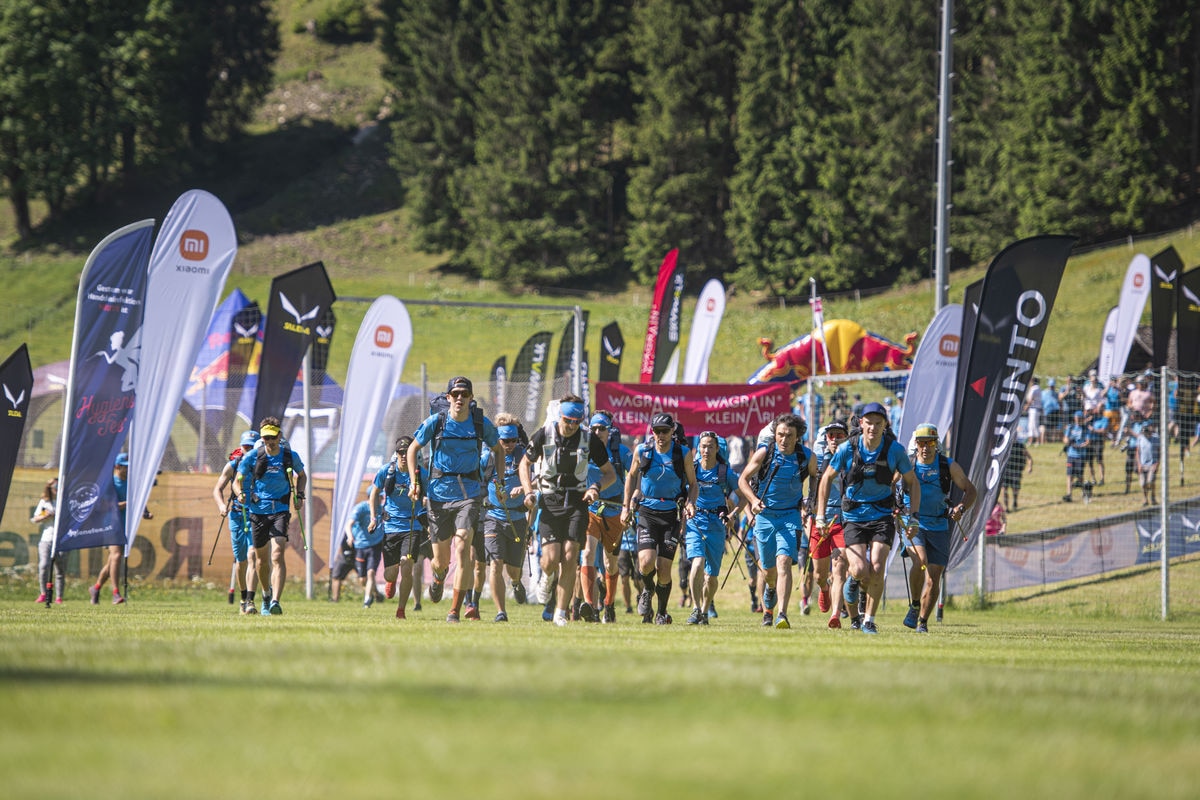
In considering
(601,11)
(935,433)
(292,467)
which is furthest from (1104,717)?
(601,11)

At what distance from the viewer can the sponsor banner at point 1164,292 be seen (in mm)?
23922

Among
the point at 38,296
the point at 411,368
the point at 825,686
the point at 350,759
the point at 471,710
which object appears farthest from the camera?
the point at 38,296

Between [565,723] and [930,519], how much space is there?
9.45 metres

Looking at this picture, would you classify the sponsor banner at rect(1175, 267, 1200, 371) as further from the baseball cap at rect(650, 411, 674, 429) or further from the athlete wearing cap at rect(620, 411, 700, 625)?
the baseball cap at rect(650, 411, 674, 429)

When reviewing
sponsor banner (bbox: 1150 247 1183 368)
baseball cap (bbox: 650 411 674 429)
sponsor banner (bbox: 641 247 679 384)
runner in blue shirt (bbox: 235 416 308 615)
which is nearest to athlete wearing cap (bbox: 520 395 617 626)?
baseball cap (bbox: 650 411 674 429)

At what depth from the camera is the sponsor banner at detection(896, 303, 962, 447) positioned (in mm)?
17641

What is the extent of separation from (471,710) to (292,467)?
9466 mm

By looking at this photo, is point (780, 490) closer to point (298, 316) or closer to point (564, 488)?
point (564, 488)

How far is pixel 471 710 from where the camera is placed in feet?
16.6

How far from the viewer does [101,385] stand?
14.5 m

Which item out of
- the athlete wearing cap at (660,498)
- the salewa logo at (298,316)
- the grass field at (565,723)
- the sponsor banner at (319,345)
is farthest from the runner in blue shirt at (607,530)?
the sponsor banner at (319,345)

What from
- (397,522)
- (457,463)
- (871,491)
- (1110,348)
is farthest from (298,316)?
(1110,348)

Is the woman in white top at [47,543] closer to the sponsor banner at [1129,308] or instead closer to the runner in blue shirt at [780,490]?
the runner in blue shirt at [780,490]

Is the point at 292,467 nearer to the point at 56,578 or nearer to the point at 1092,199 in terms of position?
the point at 56,578
